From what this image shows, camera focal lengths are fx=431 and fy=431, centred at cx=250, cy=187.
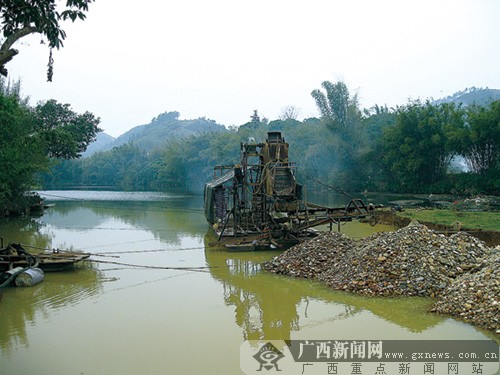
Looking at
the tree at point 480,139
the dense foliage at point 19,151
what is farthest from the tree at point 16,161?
the tree at point 480,139

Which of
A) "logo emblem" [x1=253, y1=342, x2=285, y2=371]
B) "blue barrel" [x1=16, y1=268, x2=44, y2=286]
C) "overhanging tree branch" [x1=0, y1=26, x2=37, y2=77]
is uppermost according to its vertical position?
"overhanging tree branch" [x1=0, y1=26, x2=37, y2=77]

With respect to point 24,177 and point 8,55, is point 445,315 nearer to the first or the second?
point 8,55

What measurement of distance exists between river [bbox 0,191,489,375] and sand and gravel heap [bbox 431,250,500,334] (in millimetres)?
215

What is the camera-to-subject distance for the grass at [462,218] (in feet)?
47.4

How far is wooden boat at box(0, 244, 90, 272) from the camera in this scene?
10.3 m

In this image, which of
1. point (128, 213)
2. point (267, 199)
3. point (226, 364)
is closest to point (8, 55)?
point (226, 364)

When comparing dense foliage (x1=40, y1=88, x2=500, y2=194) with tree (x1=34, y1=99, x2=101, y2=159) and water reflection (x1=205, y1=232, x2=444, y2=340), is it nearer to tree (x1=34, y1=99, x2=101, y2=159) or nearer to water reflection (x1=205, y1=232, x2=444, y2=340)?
water reflection (x1=205, y1=232, x2=444, y2=340)

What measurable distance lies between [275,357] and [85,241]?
39.8 ft

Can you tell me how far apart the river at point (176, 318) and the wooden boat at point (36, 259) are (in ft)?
0.97

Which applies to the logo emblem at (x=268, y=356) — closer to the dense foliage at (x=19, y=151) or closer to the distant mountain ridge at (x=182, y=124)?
the dense foliage at (x=19, y=151)

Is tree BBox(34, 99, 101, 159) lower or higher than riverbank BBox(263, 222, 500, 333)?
higher

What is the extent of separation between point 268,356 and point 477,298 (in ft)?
12.8

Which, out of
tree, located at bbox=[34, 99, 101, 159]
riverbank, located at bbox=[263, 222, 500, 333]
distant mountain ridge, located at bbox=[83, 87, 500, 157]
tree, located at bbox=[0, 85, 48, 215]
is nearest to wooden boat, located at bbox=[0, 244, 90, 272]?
riverbank, located at bbox=[263, 222, 500, 333]

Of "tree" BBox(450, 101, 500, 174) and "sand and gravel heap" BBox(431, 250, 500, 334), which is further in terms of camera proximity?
"tree" BBox(450, 101, 500, 174)
